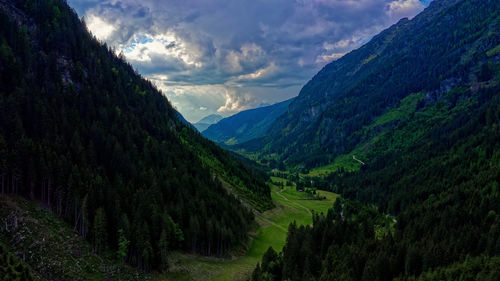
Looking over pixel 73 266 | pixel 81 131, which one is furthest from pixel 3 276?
pixel 81 131

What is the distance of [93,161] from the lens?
327 ft

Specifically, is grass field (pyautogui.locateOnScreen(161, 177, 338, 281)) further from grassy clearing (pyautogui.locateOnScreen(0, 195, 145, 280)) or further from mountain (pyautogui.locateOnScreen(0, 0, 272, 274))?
grassy clearing (pyautogui.locateOnScreen(0, 195, 145, 280))

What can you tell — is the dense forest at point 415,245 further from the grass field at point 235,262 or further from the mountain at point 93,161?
the mountain at point 93,161

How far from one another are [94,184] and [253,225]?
223ft

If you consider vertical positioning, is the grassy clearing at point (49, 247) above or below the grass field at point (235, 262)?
above

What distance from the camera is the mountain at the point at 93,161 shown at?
→ 7688 cm

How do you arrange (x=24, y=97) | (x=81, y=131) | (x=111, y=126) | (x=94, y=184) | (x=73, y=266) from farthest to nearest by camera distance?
(x=111, y=126), (x=81, y=131), (x=24, y=97), (x=94, y=184), (x=73, y=266)

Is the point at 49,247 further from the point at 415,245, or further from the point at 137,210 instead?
the point at 415,245

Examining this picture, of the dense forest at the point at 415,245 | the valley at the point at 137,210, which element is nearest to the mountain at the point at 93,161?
the valley at the point at 137,210

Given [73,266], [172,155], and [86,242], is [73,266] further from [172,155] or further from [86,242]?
[172,155]

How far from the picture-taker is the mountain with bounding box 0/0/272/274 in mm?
76875

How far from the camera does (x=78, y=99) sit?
421ft

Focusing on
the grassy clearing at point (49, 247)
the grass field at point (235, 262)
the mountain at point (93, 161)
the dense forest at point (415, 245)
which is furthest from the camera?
the grass field at point (235, 262)

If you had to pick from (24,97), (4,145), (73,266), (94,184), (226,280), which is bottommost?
(226,280)
